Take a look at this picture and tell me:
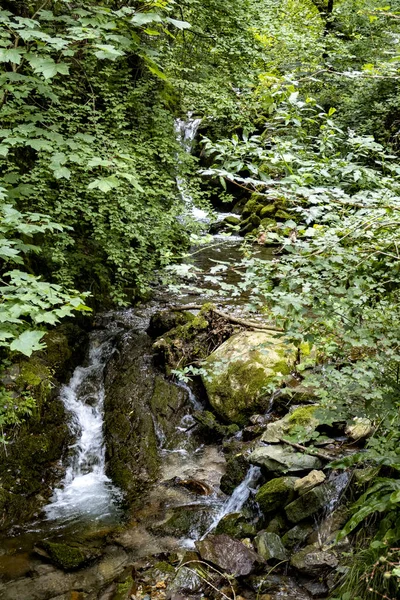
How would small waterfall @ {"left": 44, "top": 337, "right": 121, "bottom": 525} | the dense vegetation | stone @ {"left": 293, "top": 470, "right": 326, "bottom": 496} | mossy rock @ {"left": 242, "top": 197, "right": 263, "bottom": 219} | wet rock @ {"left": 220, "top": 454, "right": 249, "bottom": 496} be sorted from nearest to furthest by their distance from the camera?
the dense vegetation → stone @ {"left": 293, "top": 470, "right": 326, "bottom": 496} → wet rock @ {"left": 220, "top": 454, "right": 249, "bottom": 496} → small waterfall @ {"left": 44, "top": 337, "right": 121, "bottom": 525} → mossy rock @ {"left": 242, "top": 197, "right": 263, "bottom": 219}

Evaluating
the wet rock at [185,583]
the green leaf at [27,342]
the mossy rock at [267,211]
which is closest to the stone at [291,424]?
the wet rock at [185,583]

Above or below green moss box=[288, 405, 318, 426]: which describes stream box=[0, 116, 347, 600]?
below

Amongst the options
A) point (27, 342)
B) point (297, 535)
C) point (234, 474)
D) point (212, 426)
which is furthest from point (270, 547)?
point (27, 342)

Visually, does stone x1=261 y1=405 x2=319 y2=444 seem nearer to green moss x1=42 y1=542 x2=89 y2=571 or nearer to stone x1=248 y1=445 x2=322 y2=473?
stone x1=248 y1=445 x2=322 y2=473

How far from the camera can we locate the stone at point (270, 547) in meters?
3.67

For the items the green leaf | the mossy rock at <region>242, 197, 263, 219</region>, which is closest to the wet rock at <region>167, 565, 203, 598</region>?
the green leaf

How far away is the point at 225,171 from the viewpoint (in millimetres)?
2447

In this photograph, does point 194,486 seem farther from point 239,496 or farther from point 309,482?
point 309,482

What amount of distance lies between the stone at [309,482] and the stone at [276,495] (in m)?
0.08

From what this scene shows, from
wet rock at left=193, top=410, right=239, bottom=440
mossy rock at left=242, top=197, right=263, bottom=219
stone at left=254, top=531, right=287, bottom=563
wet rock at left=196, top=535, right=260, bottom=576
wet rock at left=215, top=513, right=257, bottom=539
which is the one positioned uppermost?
stone at left=254, top=531, right=287, bottom=563

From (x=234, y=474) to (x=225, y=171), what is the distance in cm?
374

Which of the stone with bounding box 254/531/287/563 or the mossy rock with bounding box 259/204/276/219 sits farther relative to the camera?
the mossy rock with bounding box 259/204/276/219

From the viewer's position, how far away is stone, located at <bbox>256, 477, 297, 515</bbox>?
406 cm

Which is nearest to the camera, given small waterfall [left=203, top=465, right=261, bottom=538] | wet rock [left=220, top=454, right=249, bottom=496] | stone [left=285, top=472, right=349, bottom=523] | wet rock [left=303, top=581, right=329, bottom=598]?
wet rock [left=303, top=581, right=329, bottom=598]
